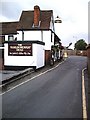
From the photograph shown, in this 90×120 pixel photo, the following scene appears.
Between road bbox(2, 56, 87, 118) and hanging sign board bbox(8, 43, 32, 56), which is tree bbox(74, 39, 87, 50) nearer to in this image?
hanging sign board bbox(8, 43, 32, 56)

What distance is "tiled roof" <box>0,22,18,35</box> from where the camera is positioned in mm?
55713

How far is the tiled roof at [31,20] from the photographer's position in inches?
1912

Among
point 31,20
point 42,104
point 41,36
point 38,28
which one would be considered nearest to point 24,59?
point 41,36

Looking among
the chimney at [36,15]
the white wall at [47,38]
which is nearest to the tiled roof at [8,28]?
the chimney at [36,15]

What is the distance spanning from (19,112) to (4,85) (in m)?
8.33

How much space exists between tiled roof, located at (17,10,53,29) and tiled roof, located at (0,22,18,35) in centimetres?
387

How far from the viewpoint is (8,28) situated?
57938mm

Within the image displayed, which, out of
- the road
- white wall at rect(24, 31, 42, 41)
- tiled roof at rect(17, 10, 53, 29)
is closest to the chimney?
tiled roof at rect(17, 10, 53, 29)

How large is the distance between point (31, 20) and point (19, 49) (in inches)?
600

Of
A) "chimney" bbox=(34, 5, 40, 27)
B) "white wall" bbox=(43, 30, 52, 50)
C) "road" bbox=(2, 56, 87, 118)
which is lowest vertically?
"road" bbox=(2, 56, 87, 118)

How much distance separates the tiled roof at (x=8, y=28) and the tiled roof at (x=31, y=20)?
12.7 ft

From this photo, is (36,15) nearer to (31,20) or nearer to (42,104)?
(31,20)

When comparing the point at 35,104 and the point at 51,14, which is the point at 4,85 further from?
the point at 51,14

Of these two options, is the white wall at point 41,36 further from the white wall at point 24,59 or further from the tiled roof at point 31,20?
the white wall at point 24,59
